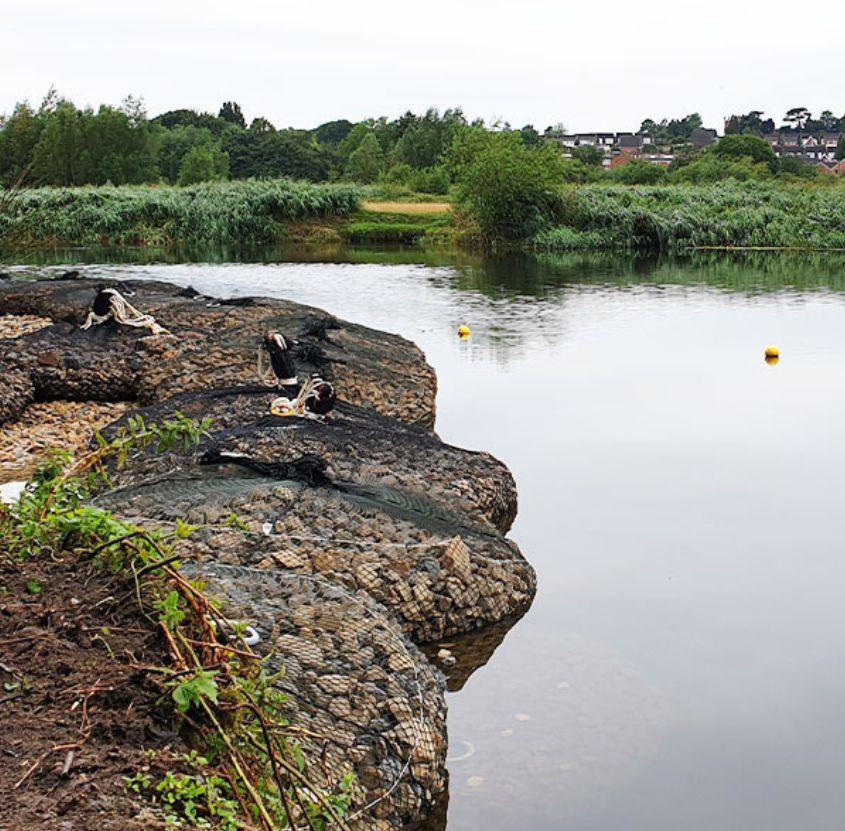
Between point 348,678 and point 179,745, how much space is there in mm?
1258

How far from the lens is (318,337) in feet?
38.4

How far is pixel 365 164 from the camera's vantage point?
64.4m

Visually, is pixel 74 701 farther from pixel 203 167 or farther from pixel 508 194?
pixel 203 167

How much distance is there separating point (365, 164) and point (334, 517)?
2328 inches

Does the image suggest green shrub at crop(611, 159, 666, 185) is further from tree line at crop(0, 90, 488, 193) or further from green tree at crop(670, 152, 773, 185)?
tree line at crop(0, 90, 488, 193)

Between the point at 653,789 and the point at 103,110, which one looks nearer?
the point at 653,789

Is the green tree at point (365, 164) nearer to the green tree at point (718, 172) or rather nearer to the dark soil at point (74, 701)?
the green tree at point (718, 172)

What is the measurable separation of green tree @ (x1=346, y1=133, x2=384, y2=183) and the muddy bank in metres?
51.3

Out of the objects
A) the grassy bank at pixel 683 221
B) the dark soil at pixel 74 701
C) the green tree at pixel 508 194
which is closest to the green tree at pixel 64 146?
the green tree at pixel 508 194

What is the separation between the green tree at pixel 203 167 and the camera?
194 feet

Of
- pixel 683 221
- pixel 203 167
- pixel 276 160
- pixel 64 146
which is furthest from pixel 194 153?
pixel 683 221

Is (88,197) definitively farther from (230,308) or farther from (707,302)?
(230,308)

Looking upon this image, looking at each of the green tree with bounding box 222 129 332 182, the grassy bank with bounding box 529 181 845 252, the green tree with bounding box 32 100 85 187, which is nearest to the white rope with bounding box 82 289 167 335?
the grassy bank with bounding box 529 181 845 252

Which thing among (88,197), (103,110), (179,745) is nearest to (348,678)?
(179,745)
